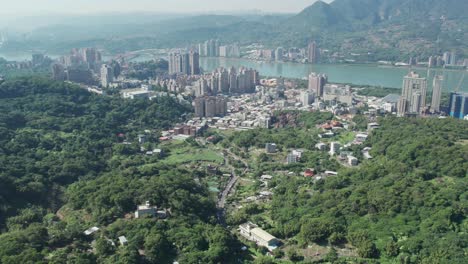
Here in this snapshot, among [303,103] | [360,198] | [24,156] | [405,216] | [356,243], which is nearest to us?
[356,243]

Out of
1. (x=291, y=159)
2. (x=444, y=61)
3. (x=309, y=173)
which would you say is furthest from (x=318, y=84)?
(x=444, y=61)

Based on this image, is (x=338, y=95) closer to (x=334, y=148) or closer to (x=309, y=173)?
(x=334, y=148)

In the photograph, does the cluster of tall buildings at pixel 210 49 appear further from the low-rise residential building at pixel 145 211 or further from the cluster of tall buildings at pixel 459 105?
the low-rise residential building at pixel 145 211

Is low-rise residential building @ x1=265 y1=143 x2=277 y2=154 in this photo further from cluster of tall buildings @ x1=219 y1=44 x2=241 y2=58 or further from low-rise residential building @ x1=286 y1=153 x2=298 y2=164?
cluster of tall buildings @ x1=219 y1=44 x2=241 y2=58

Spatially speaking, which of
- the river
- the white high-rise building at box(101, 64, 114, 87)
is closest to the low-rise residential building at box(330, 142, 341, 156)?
the river

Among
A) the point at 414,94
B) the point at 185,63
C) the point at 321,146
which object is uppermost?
the point at 185,63

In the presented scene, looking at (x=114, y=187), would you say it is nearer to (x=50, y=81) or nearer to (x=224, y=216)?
(x=224, y=216)

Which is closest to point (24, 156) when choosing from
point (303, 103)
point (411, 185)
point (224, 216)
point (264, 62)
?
point (224, 216)
